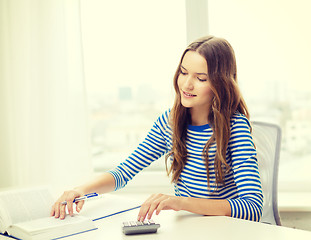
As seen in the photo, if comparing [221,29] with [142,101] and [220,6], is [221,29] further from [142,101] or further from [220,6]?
[142,101]

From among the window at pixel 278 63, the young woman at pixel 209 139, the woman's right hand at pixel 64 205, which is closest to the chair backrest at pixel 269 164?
the young woman at pixel 209 139

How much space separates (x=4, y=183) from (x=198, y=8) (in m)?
1.41

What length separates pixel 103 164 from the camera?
99.7 inches

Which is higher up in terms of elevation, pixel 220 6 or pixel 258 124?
pixel 220 6

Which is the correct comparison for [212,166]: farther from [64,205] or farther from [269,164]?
[64,205]

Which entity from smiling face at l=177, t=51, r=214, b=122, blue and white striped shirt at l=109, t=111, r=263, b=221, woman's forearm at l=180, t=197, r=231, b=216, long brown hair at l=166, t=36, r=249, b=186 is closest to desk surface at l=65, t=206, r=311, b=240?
woman's forearm at l=180, t=197, r=231, b=216

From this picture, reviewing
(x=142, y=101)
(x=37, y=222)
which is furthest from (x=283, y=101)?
(x=37, y=222)

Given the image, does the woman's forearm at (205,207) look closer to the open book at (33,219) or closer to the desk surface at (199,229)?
the desk surface at (199,229)

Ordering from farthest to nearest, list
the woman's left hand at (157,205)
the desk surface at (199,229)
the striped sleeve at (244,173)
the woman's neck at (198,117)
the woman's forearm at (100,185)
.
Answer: the woman's neck at (198,117) → the woman's forearm at (100,185) → the striped sleeve at (244,173) → the woman's left hand at (157,205) → the desk surface at (199,229)

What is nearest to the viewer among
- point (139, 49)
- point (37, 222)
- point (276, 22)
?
point (37, 222)

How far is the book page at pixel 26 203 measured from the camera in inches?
48.5

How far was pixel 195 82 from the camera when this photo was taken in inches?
59.1

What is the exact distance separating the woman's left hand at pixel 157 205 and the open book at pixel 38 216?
0.14 meters

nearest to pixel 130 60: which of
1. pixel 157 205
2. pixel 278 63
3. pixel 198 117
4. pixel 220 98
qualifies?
pixel 278 63
